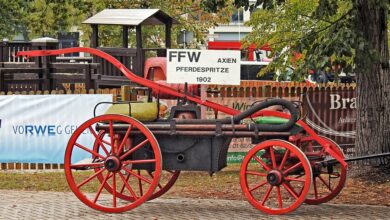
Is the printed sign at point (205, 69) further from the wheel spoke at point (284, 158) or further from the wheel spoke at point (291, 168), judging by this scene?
the wheel spoke at point (291, 168)

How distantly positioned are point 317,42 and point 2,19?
27.6 metres

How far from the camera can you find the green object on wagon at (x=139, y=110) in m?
10.7

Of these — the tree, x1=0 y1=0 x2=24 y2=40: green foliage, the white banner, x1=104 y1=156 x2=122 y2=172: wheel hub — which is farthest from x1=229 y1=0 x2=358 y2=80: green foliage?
x1=0 y1=0 x2=24 y2=40: green foliage

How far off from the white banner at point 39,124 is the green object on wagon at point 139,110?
604 centimetres

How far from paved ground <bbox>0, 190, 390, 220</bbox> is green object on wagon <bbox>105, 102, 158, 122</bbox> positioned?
3.56 ft

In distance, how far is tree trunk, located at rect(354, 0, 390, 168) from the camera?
43.3 feet

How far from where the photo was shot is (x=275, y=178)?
10.2 metres

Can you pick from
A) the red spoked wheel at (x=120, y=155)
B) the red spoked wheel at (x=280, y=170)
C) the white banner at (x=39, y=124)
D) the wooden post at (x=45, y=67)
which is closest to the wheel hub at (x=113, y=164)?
the red spoked wheel at (x=120, y=155)

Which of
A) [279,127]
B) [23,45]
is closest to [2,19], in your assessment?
[23,45]

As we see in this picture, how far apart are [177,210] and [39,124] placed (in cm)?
676

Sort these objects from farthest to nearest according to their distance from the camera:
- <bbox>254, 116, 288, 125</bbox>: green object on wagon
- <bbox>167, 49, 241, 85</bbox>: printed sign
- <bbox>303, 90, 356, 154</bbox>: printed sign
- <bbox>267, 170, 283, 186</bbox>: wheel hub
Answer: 1. <bbox>303, 90, 356, 154</bbox>: printed sign
2. <bbox>167, 49, 241, 85</bbox>: printed sign
3. <bbox>254, 116, 288, 125</bbox>: green object on wagon
4. <bbox>267, 170, 283, 186</bbox>: wheel hub

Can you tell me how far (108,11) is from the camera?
79.5ft

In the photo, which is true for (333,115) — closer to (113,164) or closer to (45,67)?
(45,67)

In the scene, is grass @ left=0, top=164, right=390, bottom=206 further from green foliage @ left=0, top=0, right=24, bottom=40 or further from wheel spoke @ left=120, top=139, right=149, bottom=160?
green foliage @ left=0, top=0, right=24, bottom=40
